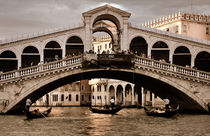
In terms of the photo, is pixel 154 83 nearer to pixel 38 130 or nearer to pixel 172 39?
pixel 172 39

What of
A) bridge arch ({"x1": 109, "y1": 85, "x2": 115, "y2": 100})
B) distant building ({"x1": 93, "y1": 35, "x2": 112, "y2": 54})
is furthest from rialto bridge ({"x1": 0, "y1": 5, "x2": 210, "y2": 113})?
bridge arch ({"x1": 109, "y1": 85, "x2": 115, "y2": 100})

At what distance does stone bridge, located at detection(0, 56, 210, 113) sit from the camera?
31688 mm

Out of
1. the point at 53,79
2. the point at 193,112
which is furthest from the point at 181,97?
the point at 53,79

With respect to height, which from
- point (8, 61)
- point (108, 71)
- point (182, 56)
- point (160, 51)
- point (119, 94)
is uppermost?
point (160, 51)

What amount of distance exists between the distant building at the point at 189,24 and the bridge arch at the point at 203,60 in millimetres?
12016

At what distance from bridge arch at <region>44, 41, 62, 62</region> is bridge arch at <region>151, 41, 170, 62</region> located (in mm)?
7367

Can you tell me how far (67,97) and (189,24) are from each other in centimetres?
2729

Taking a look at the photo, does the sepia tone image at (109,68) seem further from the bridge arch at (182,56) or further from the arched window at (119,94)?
the arched window at (119,94)

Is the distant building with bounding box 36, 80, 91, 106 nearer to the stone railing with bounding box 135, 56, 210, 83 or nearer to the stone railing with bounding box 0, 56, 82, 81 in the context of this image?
the stone railing with bounding box 0, 56, 82, 81

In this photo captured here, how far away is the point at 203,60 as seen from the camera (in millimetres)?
37094

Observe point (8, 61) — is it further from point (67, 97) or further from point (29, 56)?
point (67, 97)

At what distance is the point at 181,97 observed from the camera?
3503 centimetres

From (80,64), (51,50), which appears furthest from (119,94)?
(80,64)

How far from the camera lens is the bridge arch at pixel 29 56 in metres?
35.6
